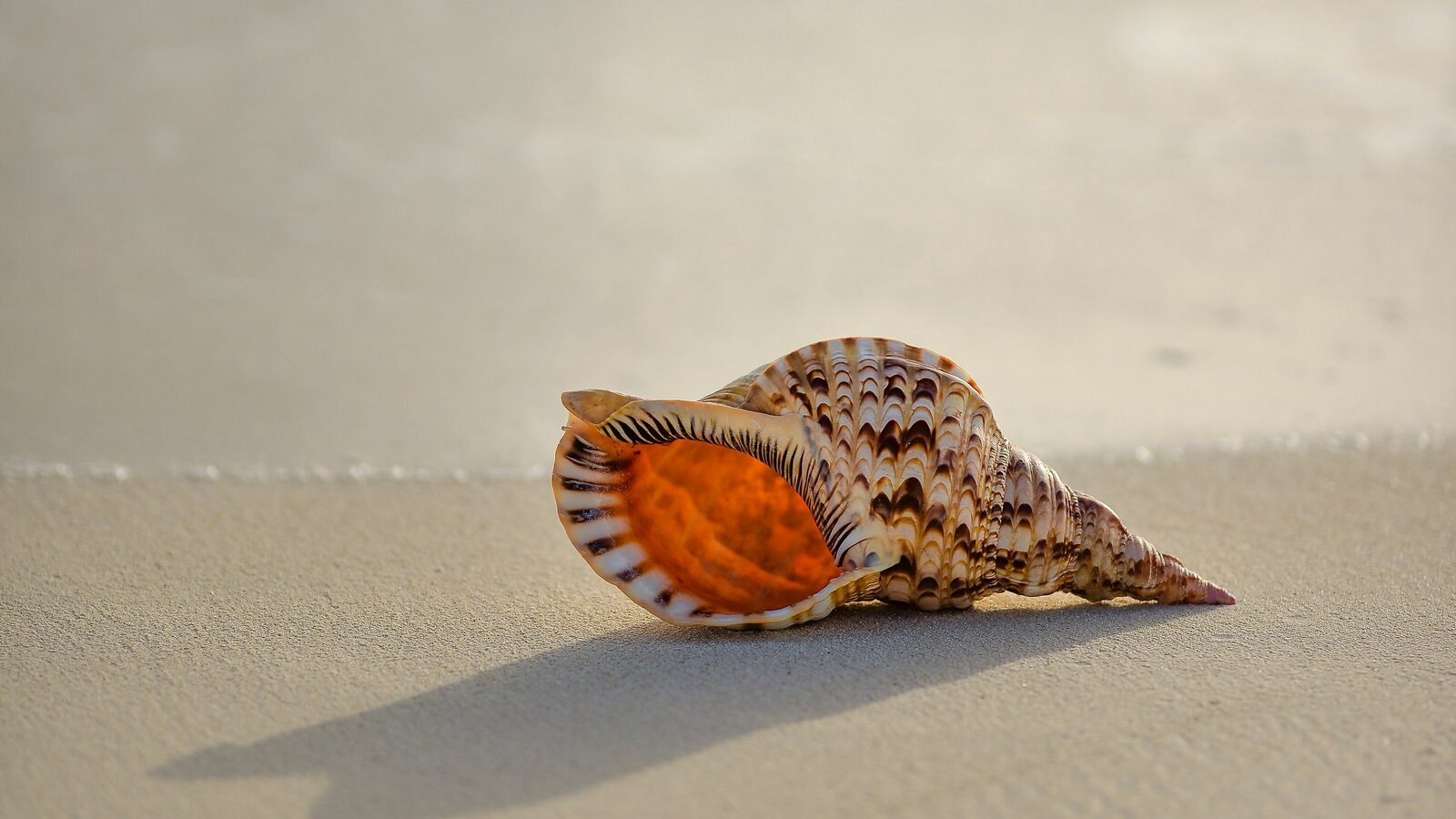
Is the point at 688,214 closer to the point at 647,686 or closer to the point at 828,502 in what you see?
the point at 828,502

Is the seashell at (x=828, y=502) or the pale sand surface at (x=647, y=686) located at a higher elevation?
the seashell at (x=828, y=502)

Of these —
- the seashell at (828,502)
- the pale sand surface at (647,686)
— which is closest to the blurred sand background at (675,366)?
the pale sand surface at (647,686)

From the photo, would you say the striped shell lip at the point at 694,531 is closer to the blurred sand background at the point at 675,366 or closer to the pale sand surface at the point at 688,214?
the blurred sand background at the point at 675,366

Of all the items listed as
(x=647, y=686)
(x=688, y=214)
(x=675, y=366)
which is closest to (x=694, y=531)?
(x=647, y=686)

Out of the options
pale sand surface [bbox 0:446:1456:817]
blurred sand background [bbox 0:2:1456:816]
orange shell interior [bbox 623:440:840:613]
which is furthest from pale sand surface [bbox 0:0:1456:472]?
orange shell interior [bbox 623:440:840:613]

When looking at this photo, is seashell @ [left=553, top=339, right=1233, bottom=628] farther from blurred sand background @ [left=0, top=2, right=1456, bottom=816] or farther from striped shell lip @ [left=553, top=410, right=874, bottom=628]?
blurred sand background @ [left=0, top=2, right=1456, bottom=816]

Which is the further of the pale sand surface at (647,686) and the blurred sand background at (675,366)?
the blurred sand background at (675,366)
